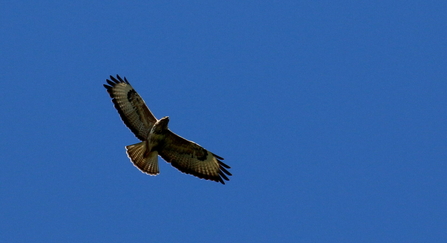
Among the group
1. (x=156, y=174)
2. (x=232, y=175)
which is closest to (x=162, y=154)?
(x=156, y=174)

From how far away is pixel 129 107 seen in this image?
15.2m

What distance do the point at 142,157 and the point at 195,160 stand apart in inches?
50.8

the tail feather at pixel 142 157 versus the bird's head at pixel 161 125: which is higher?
the bird's head at pixel 161 125

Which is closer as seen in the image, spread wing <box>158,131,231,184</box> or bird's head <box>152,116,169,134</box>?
bird's head <box>152,116,169,134</box>

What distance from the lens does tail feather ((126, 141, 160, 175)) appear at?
1511 cm

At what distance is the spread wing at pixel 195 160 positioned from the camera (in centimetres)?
1537

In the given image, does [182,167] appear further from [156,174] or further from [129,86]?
[129,86]

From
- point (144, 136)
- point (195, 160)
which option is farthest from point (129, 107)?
point (195, 160)

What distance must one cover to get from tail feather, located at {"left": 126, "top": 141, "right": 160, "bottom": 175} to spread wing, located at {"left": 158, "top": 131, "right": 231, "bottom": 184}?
1.06 feet

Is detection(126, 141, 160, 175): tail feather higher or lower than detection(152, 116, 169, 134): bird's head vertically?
lower

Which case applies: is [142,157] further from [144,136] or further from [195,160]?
[195,160]

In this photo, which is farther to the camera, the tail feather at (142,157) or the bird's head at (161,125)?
the tail feather at (142,157)

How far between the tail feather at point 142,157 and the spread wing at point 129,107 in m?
0.23

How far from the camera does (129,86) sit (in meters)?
15.1
